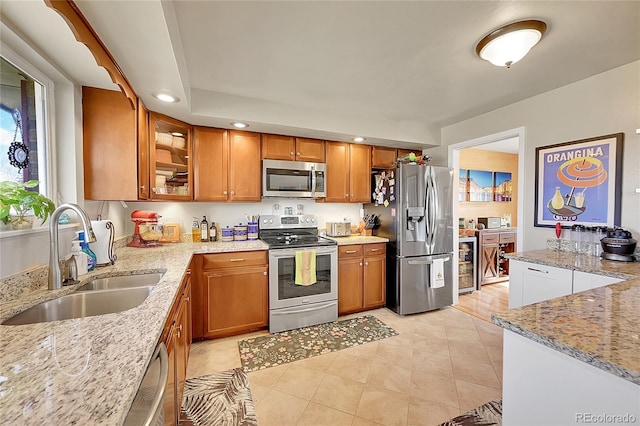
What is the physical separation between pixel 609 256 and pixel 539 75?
1.51 meters

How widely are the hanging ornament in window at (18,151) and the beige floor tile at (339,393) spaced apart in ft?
7.25

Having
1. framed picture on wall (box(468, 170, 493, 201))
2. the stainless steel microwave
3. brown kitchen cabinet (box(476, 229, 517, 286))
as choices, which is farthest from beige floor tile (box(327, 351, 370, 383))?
framed picture on wall (box(468, 170, 493, 201))

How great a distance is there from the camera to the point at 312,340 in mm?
2510

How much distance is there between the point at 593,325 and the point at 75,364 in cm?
157

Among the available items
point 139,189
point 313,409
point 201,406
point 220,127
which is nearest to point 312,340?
point 313,409

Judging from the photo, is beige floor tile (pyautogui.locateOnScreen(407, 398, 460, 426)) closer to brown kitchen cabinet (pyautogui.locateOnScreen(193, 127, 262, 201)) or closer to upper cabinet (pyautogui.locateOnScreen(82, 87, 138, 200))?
brown kitchen cabinet (pyautogui.locateOnScreen(193, 127, 262, 201))

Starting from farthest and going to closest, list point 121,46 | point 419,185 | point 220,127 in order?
point 419,185, point 220,127, point 121,46

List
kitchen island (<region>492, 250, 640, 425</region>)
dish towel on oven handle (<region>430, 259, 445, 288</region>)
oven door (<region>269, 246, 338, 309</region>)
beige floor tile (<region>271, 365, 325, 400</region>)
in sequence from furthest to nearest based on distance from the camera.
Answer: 1. dish towel on oven handle (<region>430, 259, 445, 288</region>)
2. oven door (<region>269, 246, 338, 309</region>)
3. beige floor tile (<region>271, 365, 325, 400</region>)
4. kitchen island (<region>492, 250, 640, 425</region>)

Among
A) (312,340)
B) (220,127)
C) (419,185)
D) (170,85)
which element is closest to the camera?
(170,85)

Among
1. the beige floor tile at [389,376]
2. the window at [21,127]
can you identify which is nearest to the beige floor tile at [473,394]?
the beige floor tile at [389,376]

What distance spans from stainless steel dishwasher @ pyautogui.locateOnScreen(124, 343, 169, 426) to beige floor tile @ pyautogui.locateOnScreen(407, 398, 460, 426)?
1476mm

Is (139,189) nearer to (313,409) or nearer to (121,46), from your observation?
(121,46)

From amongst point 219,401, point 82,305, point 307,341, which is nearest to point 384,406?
point 307,341

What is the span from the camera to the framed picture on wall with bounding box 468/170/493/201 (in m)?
4.70
